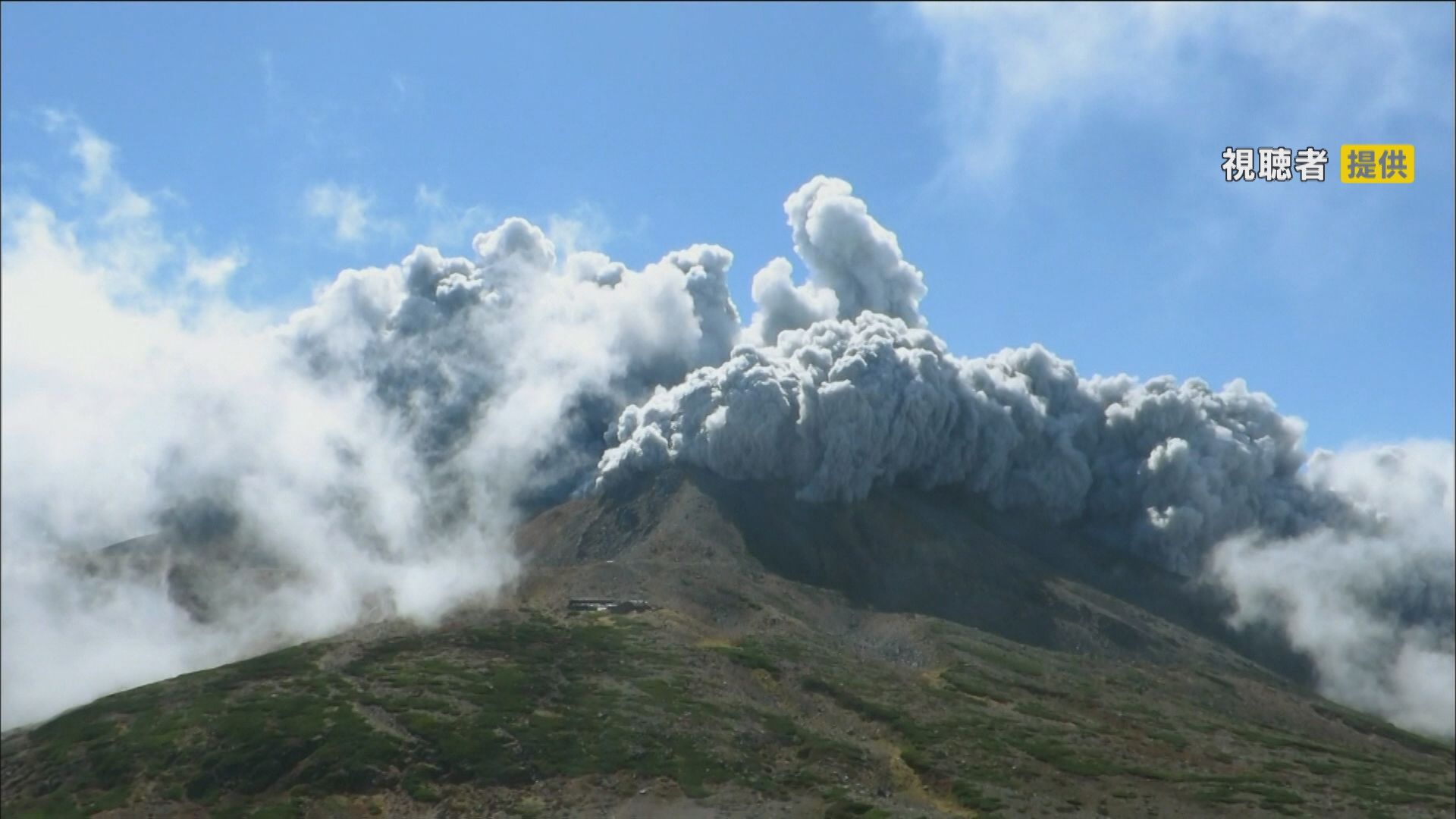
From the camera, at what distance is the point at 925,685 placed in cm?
18475

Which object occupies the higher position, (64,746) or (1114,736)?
(1114,736)

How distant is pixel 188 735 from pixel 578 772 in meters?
50.7

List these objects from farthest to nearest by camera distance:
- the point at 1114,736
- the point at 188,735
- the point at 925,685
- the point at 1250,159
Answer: the point at 925,685 → the point at 1114,736 → the point at 188,735 → the point at 1250,159

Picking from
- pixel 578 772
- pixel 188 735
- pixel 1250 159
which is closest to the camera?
pixel 1250 159

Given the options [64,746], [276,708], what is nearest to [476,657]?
[276,708]

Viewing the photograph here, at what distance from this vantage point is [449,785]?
5143 inches

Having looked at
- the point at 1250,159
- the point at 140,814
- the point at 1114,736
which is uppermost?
the point at 1250,159

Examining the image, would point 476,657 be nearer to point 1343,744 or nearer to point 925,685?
point 925,685

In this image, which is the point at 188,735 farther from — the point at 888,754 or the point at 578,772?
the point at 888,754

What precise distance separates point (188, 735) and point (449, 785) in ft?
124

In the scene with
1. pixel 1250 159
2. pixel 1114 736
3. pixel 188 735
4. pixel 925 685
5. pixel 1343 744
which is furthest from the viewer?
pixel 1343 744

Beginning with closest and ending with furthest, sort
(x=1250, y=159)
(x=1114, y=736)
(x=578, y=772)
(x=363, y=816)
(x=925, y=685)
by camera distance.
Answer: (x=1250, y=159), (x=363, y=816), (x=578, y=772), (x=1114, y=736), (x=925, y=685)

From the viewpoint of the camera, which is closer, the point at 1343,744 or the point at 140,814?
the point at 140,814

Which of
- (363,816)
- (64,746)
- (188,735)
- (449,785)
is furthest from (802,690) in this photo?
(64,746)
